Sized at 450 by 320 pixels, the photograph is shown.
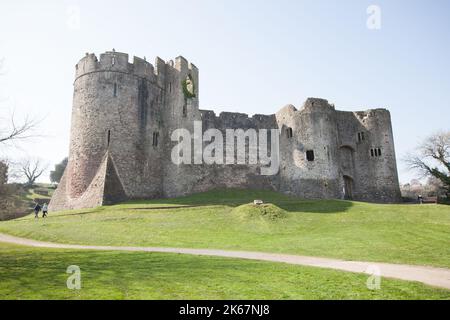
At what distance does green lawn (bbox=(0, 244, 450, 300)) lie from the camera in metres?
7.29

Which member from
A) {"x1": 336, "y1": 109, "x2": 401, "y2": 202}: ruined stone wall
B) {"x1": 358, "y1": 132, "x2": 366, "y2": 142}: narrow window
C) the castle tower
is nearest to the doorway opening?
{"x1": 336, "y1": 109, "x2": 401, "y2": 202}: ruined stone wall

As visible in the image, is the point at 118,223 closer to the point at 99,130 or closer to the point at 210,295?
the point at 99,130

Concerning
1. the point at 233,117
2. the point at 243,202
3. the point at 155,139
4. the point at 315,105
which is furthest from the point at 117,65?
the point at 315,105

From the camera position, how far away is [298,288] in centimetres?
817

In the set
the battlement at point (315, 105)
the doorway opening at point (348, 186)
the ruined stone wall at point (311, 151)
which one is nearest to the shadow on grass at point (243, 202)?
the ruined stone wall at point (311, 151)

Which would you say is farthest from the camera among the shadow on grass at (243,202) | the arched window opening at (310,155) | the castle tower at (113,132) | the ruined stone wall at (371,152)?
the ruined stone wall at (371,152)

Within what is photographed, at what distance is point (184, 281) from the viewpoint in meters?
8.55

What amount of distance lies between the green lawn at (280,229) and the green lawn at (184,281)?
4785 mm

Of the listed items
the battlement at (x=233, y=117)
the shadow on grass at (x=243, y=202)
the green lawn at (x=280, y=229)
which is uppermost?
the battlement at (x=233, y=117)

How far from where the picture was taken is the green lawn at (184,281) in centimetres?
729

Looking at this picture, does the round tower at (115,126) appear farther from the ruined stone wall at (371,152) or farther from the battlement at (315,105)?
the ruined stone wall at (371,152)

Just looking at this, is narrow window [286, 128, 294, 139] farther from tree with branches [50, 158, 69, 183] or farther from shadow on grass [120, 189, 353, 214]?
tree with branches [50, 158, 69, 183]

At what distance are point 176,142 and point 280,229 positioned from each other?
702 inches
